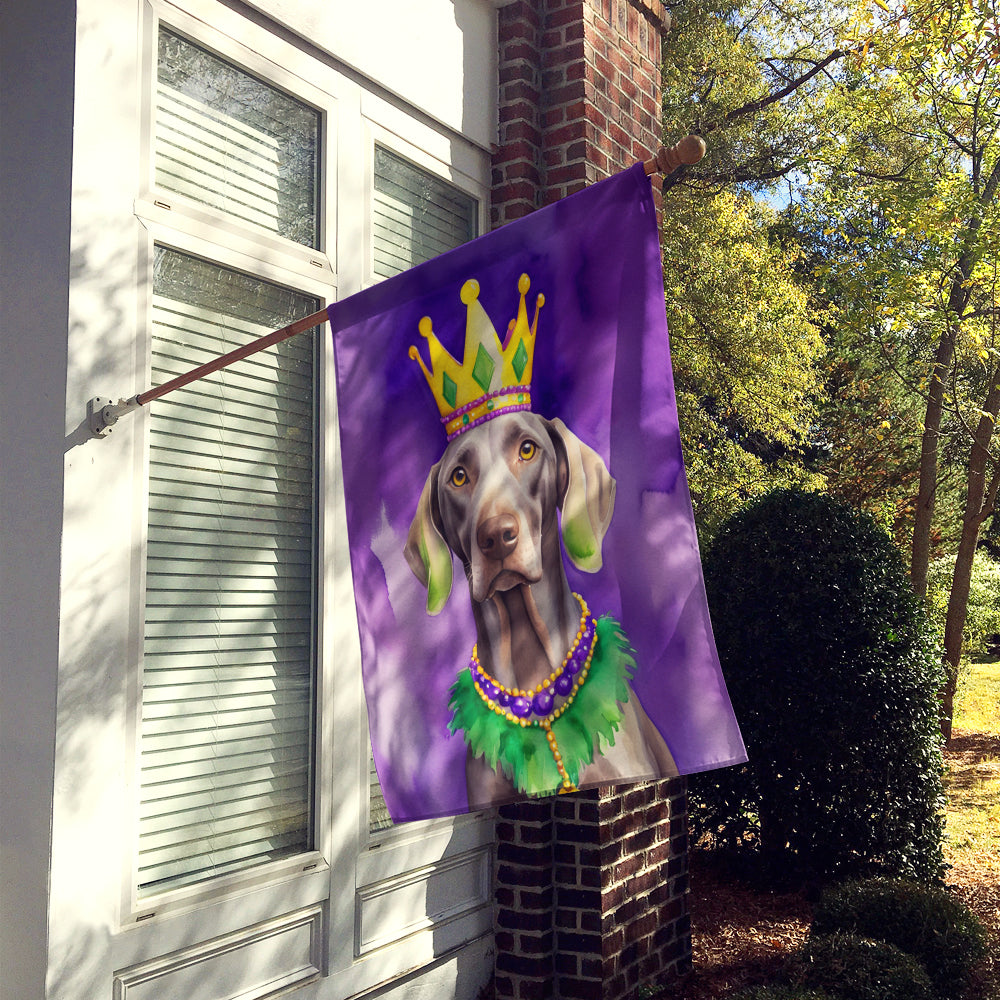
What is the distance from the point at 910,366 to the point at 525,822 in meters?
11.0

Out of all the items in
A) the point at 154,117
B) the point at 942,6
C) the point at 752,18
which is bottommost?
the point at 154,117

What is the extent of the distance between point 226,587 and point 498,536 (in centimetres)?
119

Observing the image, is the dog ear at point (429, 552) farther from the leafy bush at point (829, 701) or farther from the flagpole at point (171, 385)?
the leafy bush at point (829, 701)

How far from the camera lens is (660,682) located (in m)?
2.46

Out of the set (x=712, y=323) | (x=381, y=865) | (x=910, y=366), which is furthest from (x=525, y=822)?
(x=910, y=366)

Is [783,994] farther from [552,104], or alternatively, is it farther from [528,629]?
[552,104]

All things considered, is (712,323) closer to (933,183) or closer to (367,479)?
(933,183)

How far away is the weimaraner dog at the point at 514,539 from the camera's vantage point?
2.53 metres

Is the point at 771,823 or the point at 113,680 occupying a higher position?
the point at 113,680

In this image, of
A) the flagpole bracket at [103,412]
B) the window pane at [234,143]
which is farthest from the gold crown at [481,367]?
the window pane at [234,143]

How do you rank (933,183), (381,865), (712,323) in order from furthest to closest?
(712,323) < (933,183) < (381,865)

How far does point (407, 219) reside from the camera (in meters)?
4.29

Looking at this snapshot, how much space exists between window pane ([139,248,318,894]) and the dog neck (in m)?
1.10

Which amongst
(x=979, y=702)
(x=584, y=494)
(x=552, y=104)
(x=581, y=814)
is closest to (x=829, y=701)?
(x=581, y=814)
